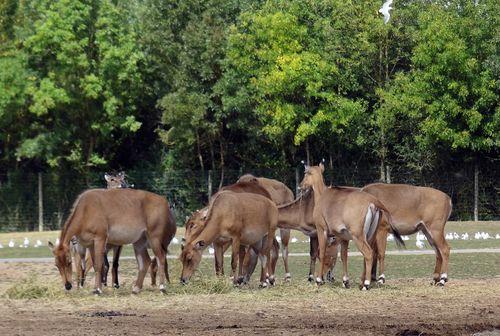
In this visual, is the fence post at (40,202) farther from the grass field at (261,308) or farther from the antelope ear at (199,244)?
the antelope ear at (199,244)

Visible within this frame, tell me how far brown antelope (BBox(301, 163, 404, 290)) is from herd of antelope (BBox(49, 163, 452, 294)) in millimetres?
18

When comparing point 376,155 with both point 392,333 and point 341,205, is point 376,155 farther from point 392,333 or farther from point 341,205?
point 392,333

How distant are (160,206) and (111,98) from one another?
28055 mm

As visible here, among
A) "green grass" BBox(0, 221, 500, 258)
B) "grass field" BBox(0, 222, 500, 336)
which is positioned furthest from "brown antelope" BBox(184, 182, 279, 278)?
"green grass" BBox(0, 221, 500, 258)

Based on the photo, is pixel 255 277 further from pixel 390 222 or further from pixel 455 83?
pixel 455 83

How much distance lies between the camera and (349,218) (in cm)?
2125

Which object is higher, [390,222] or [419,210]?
[419,210]

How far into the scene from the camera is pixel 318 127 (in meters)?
47.3

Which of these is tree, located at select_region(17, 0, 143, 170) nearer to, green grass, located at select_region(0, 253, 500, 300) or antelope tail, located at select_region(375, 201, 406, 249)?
green grass, located at select_region(0, 253, 500, 300)

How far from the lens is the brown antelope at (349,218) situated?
69.3 feet

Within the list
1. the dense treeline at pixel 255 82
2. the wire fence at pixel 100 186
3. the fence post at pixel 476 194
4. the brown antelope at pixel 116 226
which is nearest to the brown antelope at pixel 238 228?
the brown antelope at pixel 116 226

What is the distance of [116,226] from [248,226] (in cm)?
255

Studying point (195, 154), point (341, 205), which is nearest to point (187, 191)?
point (195, 154)

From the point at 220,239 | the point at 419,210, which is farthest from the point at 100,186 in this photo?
the point at 220,239
